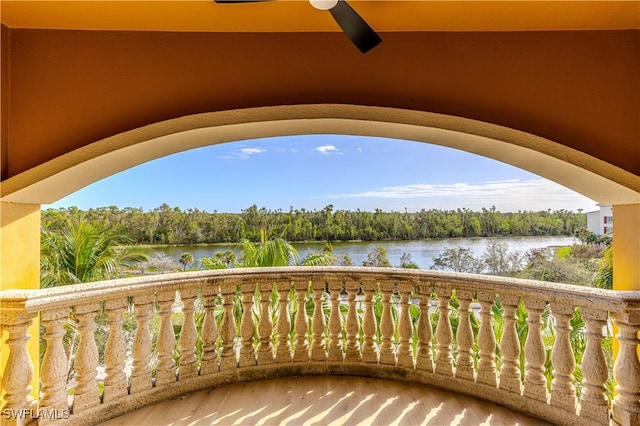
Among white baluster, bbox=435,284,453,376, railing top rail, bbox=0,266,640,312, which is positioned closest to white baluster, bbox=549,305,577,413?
railing top rail, bbox=0,266,640,312

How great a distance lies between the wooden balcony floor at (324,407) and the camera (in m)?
1.94

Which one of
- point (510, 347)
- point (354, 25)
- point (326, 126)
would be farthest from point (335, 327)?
point (354, 25)

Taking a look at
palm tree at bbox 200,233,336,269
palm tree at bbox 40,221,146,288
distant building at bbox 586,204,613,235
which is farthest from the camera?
palm tree at bbox 40,221,146,288

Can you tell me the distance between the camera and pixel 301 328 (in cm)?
250

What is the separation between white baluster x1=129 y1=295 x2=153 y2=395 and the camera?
6.72 ft

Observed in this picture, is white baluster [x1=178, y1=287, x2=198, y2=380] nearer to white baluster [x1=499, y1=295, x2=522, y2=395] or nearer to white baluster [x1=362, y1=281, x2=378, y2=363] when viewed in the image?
white baluster [x1=362, y1=281, x2=378, y2=363]

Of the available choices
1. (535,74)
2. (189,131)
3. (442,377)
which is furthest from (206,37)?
(442,377)

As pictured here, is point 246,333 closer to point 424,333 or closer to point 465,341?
point 424,333

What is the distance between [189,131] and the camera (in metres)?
2.25

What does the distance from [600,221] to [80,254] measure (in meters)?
6.83

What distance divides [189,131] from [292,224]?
124 inches

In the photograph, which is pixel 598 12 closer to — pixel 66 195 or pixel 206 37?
pixel 206 37

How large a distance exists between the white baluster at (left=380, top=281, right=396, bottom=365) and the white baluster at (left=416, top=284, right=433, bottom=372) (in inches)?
7.9

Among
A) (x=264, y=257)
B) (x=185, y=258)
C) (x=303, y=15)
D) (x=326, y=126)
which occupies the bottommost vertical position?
(x=185, y=258)
